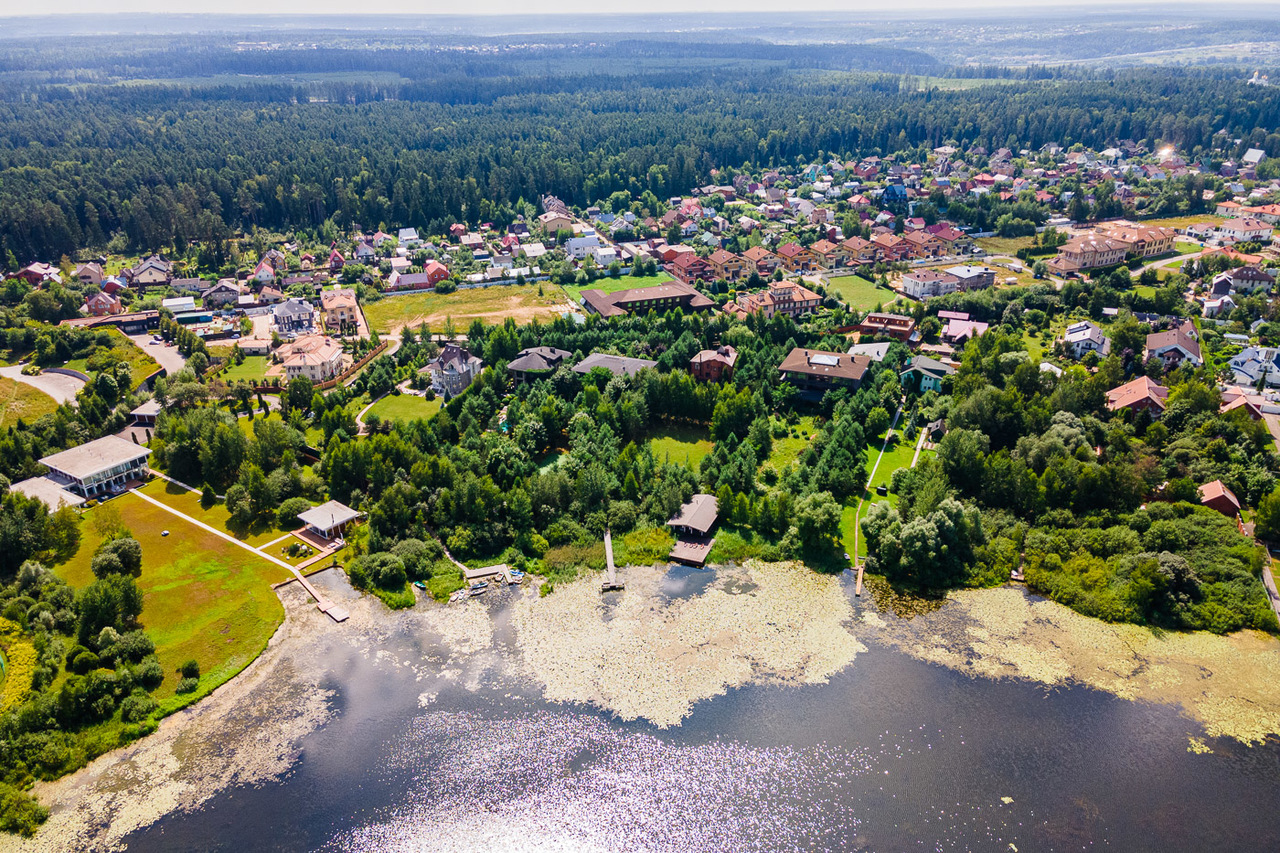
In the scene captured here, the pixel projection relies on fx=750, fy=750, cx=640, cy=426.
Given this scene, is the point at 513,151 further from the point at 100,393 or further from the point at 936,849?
the point at 936,849

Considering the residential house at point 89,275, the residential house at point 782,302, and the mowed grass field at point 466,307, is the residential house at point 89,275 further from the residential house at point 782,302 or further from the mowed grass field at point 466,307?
the residential house at point 782,302

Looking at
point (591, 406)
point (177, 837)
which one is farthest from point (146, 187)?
point (177, 837)

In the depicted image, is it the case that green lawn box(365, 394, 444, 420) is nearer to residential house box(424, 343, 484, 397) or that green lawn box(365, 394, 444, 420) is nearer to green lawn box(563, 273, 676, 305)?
residential house box(424, 343, 484, 397)

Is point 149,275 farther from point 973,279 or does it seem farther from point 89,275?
point 973,279

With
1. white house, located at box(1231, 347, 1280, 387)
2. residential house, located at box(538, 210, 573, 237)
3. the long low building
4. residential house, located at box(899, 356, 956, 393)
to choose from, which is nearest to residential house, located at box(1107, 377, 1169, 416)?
white house, located at box(1231, 347, 1280, 387)

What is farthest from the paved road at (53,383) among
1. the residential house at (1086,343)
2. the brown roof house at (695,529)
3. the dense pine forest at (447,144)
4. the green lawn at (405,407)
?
the residential house at (1086,343)

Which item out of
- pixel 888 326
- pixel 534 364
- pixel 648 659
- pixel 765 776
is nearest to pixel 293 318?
pixel 534 364
